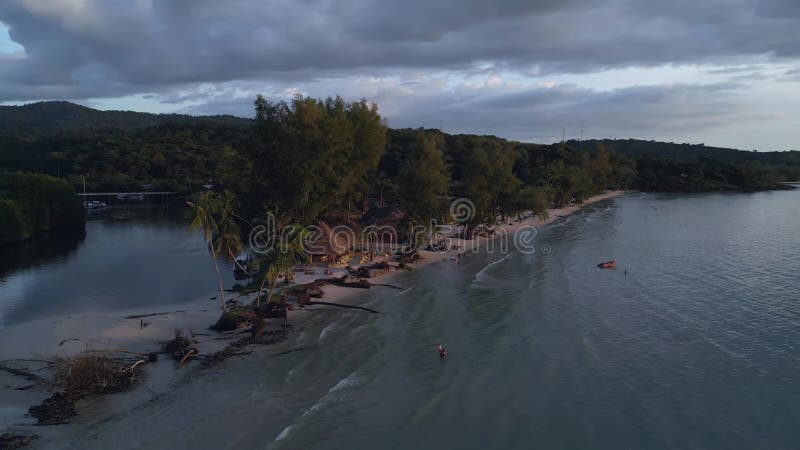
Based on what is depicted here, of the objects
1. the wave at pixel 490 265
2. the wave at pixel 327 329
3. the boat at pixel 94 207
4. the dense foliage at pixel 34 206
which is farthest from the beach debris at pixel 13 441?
the boat at pixel 94 207

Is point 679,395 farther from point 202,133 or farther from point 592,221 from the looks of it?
point 202,133

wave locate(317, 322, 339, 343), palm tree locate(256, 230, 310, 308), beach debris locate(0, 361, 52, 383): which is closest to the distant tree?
palm tree locate(256, 230, 310, 308)

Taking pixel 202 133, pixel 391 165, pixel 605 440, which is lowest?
pixel 605 440

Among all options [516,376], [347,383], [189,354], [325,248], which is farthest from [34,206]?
[516,376]

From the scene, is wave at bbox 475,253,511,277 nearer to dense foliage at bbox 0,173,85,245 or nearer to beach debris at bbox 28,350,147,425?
beach debris at bbox 28,350,147,425

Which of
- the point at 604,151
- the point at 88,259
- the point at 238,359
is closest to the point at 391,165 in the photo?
the point at 604,151

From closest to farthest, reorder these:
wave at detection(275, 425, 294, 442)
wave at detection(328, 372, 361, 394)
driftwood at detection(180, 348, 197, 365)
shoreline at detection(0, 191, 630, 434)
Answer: wave at detection(275, 425, 294, 442) < shoreline at detection(0, 191, 630, 434) < wave at detection(328, 372, 361, 394) < driftwood at detection(180, 348, 197, 365)
